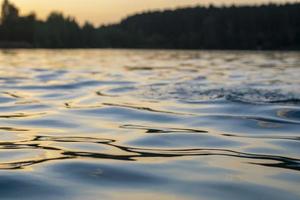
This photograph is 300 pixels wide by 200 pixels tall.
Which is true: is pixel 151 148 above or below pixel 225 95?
below

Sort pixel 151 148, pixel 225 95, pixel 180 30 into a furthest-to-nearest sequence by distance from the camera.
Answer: pixel 180 30
pixel 225 95
pixel 151 148

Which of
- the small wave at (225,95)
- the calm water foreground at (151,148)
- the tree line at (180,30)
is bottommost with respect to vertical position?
the calm water foreground at (151,148)

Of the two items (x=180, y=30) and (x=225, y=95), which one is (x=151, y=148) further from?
(x=180, y=30)

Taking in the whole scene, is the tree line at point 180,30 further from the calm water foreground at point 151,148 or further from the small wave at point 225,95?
the calm water foreground at point 151,148

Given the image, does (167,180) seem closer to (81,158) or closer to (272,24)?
(81,158)

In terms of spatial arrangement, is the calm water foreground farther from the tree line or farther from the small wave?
the tree line

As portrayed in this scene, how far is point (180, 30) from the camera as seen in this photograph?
430ft

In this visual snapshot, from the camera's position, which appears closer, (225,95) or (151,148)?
(151,148)

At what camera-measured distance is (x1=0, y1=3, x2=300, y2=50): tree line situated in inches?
4050

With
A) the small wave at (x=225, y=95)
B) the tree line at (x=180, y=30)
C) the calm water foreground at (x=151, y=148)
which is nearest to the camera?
the calm water foreground at (x=151, y=148)

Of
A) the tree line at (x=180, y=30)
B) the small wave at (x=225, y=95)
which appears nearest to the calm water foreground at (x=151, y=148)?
the small wave at (x=225, y=95)

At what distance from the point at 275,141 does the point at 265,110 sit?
2411mm

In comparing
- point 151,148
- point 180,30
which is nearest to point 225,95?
point 151,148

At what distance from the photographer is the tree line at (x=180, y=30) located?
102875 millimetres
